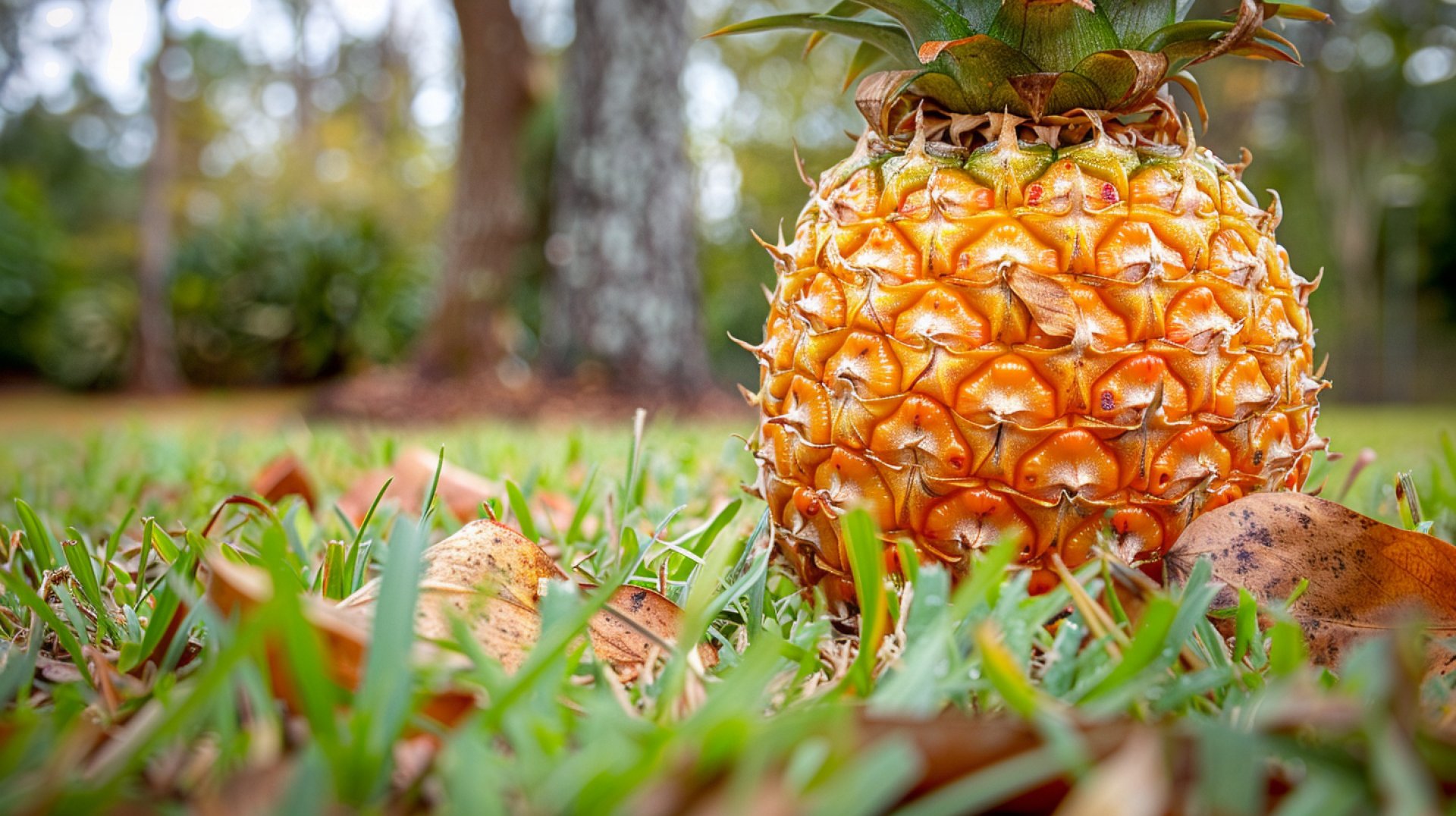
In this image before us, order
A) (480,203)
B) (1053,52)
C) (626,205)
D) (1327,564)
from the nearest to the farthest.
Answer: (1327,564) → (1053,52) → (626,205) → (480,203)

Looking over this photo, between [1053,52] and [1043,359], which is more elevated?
[1053,52]

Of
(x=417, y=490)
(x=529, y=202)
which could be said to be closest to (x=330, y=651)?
(x=417, y=490)

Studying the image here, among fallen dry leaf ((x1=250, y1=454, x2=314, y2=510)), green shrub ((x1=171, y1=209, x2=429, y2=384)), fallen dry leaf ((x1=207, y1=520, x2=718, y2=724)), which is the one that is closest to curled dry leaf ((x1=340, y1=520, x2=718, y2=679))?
fallen dry leaf ((x1=207, y1=520, x2=718, y2=724))

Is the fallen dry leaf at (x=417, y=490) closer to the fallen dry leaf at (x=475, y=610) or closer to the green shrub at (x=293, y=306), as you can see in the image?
the fallen dry leaf at (x=475, y=610)

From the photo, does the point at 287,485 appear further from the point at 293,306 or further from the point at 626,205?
the point at 293,306

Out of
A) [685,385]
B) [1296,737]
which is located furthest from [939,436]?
[685,385]

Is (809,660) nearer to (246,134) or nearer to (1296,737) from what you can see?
(1296,737)

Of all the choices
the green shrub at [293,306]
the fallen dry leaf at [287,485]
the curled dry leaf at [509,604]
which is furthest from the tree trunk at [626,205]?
the green shrub at [293,306]
